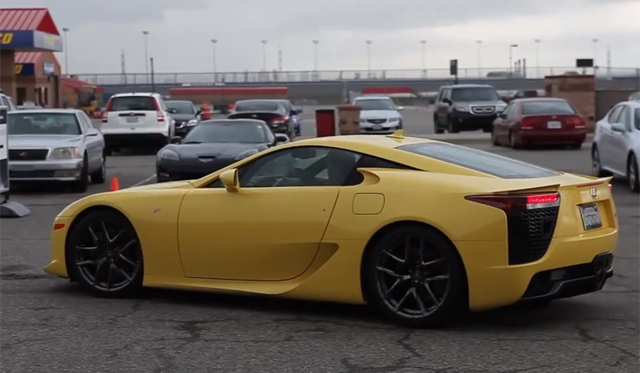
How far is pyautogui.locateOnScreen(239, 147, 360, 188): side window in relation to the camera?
7355 mm

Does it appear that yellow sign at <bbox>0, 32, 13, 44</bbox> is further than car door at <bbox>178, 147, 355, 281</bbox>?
Yes

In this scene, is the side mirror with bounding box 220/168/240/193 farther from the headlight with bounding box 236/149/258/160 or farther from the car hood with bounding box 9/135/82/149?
the car hood with bounding box 9/135/82/149

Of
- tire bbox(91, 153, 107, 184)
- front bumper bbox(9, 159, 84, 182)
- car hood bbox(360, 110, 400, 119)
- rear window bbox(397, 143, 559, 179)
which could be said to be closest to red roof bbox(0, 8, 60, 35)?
car hood bbox(360, 110, 400, 119)

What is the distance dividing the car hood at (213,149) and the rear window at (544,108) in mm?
11877

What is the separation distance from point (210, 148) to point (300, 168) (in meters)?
8.64

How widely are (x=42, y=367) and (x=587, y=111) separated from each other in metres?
31.5

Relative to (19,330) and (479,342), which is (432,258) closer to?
(479,342)

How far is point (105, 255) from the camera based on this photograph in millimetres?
8039

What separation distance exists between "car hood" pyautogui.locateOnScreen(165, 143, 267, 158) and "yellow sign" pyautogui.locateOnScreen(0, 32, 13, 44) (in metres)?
24.7

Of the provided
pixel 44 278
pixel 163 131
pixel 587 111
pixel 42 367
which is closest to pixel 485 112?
pixel 587 111

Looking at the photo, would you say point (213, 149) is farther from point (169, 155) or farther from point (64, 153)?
point (64, 153)

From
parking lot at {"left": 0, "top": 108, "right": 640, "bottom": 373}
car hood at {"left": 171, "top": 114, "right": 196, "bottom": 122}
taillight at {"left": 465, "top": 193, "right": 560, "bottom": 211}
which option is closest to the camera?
parking lot at {"left": 0, "top": 108, "right": 640, "bottom": 373}

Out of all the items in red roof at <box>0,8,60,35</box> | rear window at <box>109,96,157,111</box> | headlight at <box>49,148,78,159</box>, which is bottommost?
headlight at <box>49,148,78,159</box>

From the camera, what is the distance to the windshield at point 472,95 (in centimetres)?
3444
